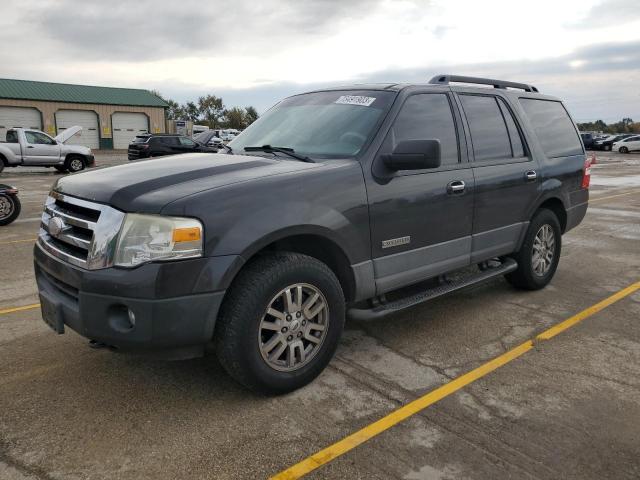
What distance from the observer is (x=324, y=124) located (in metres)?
3.95

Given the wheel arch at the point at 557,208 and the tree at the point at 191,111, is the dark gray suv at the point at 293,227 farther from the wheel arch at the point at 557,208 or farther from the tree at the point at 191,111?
the tree at the point at 191,111

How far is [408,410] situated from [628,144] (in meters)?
44.6

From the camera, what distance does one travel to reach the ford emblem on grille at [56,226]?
311 cm

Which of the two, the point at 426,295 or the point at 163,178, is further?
the point at 426,295

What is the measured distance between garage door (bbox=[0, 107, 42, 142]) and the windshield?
4379cm

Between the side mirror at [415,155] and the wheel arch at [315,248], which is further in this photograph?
the side mirror at [415,155]

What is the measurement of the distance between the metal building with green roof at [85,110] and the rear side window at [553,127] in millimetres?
44456

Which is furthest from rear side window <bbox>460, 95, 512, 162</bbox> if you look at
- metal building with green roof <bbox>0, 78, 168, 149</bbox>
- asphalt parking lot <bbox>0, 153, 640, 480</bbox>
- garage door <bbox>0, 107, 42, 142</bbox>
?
metal building with green roof <bbox>0, 78, 168, 149</bbox>

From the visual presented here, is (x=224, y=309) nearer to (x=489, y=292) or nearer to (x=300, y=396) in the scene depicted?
(x=300, y=396)

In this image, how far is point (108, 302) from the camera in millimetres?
2732

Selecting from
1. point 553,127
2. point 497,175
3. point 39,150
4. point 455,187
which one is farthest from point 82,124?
point 455,187

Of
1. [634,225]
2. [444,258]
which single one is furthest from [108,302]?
[634,225]

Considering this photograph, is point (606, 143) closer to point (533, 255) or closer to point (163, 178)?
point (533, 255)

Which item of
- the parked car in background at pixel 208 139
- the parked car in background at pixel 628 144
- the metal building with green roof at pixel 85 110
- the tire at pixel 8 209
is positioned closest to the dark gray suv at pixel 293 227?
the parked car in background at pixel 208 139
